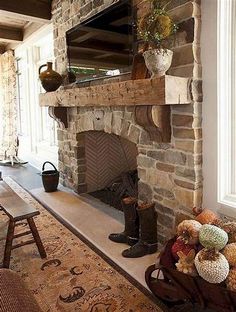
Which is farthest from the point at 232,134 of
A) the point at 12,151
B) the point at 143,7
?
the point at 12,151

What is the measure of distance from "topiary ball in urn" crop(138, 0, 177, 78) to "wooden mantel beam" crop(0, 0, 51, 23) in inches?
98.5

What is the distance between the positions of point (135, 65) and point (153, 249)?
4.99 ft

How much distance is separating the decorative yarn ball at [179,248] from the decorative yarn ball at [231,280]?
0.24 meters

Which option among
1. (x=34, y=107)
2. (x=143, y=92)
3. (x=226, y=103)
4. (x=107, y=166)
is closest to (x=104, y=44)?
(x=143, y=92)

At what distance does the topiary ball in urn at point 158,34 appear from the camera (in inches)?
73.6

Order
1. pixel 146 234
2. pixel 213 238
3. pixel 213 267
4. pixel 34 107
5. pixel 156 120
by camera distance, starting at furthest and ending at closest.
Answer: pixel 34 107
pixel 146 234
pixel 156 120
pixel 213 238
pixel 213 267

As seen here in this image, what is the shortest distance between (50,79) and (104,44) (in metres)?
0.99

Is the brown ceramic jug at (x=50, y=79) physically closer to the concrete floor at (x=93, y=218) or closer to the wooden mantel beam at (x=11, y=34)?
the concrete floor at (x=93, y=218)

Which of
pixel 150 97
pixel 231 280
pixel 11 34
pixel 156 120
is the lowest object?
pixel 231 280

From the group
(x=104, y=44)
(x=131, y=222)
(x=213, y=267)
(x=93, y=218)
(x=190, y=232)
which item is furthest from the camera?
(x=93, y=218)

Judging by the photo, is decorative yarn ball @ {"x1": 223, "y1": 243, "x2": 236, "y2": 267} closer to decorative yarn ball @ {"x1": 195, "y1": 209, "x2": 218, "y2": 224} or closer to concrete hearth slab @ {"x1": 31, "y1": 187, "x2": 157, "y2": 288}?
decorative yarn ball @ {"x1": 195, "y1": 209, "x2": 218, "y2": 224}

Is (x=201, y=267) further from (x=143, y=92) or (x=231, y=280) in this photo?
(x=143, y=92)

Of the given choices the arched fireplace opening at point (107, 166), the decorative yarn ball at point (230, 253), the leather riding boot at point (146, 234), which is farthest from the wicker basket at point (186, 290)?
the arched fireplace opening at point (107, 166)

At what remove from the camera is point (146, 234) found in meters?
2.24
